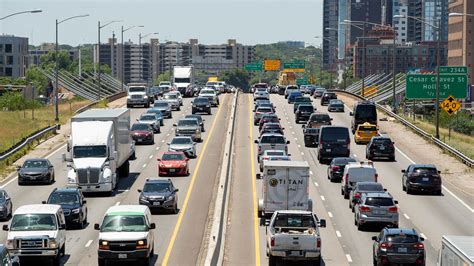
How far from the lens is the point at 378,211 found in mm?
42219

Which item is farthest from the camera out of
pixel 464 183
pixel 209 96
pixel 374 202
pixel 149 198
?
pixel 209 96

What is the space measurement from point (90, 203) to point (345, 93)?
85513 mm

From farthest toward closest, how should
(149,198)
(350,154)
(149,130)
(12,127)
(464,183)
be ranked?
(12,127)
(149,130)
(350,154)
(464,183)
(149,198)

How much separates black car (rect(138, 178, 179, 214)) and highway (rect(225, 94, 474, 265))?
2.57m

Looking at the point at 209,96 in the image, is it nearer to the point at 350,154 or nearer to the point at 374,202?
the point at 350,154

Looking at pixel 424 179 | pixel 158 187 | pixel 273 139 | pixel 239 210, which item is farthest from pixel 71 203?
pixel 273 139

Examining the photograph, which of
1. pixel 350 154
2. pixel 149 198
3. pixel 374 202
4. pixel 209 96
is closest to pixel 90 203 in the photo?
pixel 149 198

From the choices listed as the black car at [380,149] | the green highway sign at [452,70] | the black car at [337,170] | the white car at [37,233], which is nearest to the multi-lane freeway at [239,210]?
the black car at [337,170]

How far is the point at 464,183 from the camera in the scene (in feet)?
197

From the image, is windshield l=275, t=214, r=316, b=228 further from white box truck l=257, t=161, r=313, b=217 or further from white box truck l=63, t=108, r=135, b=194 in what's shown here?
white box truck l=63, t=108, r=135, b=194

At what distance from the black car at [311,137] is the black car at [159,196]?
31.3 meters

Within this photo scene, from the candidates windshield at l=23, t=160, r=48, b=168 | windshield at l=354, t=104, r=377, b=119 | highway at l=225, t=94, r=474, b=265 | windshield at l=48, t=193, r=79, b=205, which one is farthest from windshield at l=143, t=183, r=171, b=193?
windshield at l=354, t=104, r=377, b=119

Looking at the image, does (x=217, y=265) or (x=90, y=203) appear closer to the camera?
(x=217, y=265)

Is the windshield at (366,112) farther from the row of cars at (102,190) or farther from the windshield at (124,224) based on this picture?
the windshield at (124,224)
